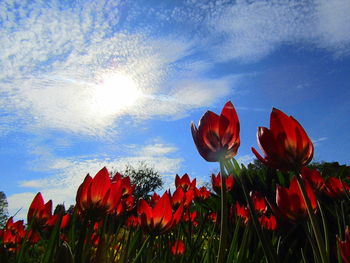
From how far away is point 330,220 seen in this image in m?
2.77

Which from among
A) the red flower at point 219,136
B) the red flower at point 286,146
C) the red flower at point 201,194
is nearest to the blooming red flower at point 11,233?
the red flower at point 201,194

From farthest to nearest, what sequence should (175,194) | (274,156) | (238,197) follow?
(238,197) < (175,194) < (274,156)

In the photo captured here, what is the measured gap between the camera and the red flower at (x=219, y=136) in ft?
2.74

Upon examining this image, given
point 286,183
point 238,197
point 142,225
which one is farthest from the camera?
point 238,197

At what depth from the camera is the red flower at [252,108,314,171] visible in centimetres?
78

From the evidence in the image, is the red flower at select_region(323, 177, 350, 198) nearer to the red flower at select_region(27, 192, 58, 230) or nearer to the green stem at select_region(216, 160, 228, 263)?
the green stem at select_region(216, 160, 228, 263)

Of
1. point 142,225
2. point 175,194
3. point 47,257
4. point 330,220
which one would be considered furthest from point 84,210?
point 330,220

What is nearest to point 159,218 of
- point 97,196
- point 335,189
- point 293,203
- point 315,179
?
point 97,196

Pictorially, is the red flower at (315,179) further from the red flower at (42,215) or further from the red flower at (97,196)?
the red flower at (42,215)

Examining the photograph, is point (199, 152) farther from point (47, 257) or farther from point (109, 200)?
point (47, 257)

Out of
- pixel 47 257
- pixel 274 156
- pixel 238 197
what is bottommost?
pixel 47 257

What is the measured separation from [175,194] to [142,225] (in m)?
0.73

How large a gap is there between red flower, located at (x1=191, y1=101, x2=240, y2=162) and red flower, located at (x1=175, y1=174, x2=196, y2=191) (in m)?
1.87

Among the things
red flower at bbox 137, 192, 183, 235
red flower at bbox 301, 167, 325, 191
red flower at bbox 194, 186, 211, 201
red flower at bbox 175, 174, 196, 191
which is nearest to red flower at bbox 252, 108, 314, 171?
red flower at bbox 137, 192, 183, 235
